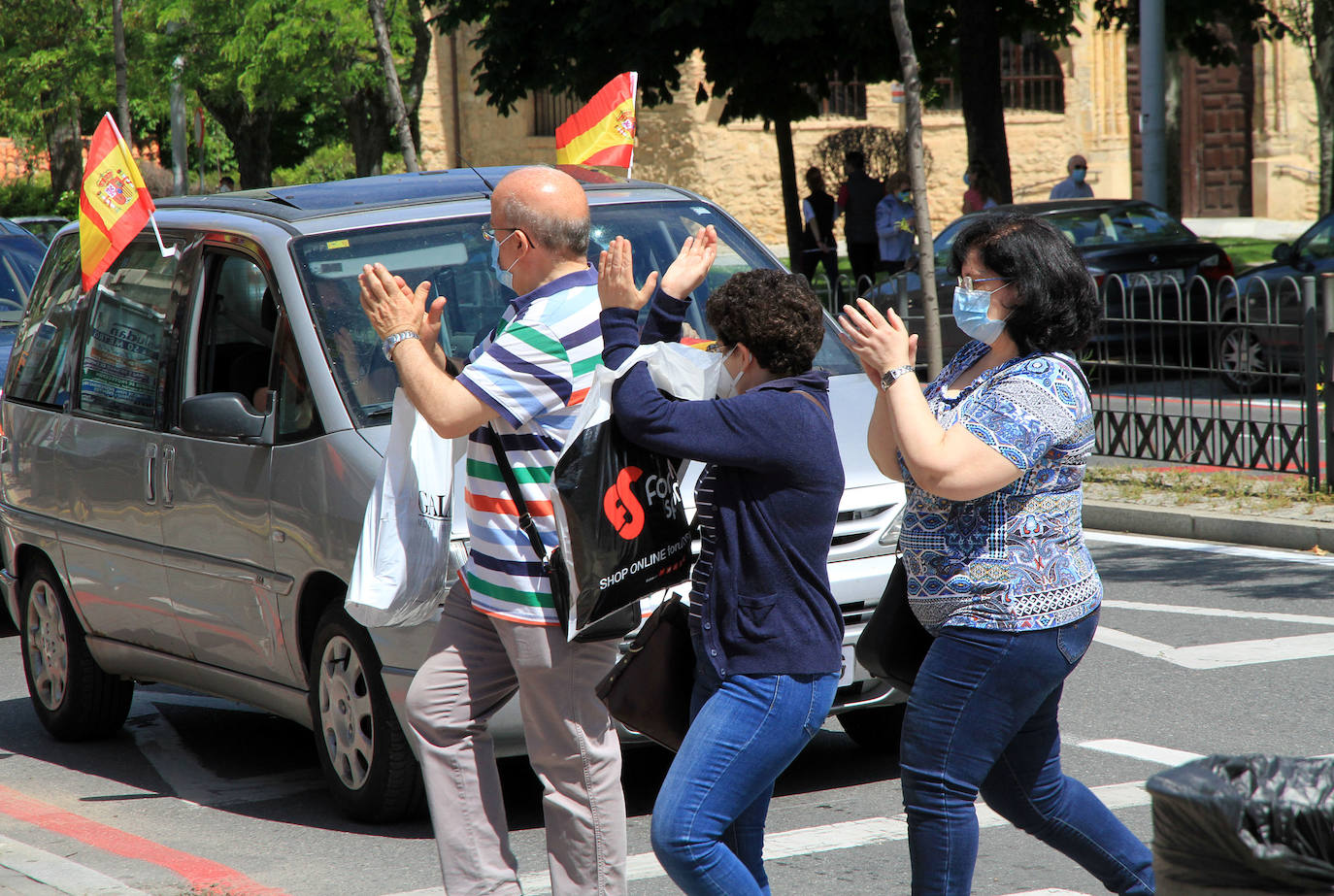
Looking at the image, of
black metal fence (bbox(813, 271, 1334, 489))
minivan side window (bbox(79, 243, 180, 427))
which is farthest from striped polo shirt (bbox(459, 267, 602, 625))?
black metal fence (bbox(813, 271, 1334, 489))

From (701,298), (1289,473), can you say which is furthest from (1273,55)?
(701,298)

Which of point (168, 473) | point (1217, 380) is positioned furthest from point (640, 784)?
point (1217, 380)

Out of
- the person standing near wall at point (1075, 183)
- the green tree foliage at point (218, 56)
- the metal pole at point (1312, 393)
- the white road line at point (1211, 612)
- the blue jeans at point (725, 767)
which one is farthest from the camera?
the green tree foliage at point (218, 56)

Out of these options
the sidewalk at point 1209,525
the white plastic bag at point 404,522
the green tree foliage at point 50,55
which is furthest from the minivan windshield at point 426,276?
the green tree foliage at point 50,55

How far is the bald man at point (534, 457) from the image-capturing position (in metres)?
3.87

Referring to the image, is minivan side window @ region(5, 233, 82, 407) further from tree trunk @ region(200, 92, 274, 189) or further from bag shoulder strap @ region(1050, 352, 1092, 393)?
tree trunk @ region(200, 92, 274, 189)

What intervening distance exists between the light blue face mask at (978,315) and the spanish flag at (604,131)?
426cm

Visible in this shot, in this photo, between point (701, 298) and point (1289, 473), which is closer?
point (701, 298)

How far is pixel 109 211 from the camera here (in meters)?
6.45

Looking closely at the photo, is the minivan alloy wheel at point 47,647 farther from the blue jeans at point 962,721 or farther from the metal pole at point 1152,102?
the metal pole at point 1152,102

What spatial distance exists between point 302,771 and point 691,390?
3.17 metres

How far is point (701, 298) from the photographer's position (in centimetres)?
625

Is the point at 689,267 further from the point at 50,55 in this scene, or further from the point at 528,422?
the point at 50,55

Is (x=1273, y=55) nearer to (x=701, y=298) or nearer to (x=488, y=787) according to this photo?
(x=701, y=298)
